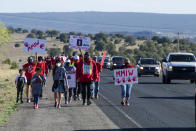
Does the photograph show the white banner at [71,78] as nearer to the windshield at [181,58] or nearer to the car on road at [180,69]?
the car on road at [180,69]

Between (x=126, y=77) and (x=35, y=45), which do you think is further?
(x=35, y=45)

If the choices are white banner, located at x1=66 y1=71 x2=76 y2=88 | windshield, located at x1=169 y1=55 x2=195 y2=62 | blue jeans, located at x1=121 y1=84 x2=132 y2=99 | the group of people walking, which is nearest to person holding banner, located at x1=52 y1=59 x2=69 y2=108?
the group of people walking

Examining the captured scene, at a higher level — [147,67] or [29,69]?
[29,69]

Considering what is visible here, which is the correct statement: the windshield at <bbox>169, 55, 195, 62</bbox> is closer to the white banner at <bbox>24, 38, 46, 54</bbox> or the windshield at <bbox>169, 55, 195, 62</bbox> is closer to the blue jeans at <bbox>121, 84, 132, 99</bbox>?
the white banner at <bbox>24, 38, 46, 54</bbox>

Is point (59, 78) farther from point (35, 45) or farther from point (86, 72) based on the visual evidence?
point (35, 45)

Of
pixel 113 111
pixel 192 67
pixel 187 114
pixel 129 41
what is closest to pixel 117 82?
pixel 113 111

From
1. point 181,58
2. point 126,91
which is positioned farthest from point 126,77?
point 181,58

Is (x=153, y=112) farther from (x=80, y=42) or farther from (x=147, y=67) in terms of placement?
(x=147, y=67)

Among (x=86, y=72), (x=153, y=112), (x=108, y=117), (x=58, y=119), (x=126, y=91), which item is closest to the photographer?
(x=58, y=119)

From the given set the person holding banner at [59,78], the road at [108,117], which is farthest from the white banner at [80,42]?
the person holding banner at [59,78]

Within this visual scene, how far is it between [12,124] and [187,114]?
17.2ft

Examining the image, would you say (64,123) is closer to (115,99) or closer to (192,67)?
(115,99)

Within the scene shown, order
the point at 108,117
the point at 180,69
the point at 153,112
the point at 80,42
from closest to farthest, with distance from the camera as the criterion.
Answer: the point at 108,117 < the point at 153,112 < the point at 80,42 < the point at 180,69

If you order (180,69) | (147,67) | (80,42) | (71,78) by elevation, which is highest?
(80,42)
